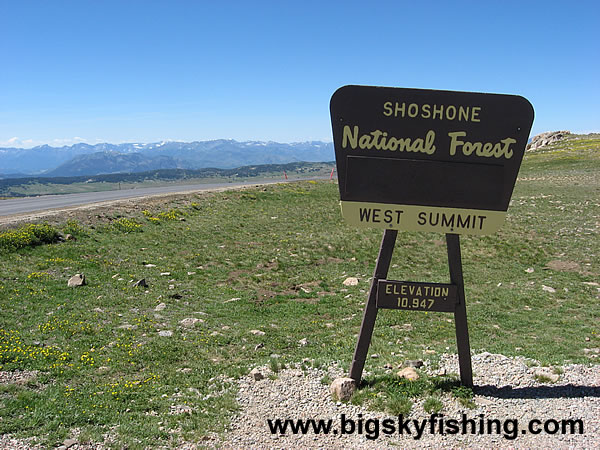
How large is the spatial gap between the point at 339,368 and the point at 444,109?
226 inches

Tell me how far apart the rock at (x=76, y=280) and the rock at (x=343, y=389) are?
11684mm

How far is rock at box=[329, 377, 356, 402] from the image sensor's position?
7.63 metres

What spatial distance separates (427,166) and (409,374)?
13.8ft

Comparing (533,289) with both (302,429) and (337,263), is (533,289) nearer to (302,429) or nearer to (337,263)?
(337,263)

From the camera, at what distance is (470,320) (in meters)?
12.4

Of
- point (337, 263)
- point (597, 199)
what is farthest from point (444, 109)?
point (597, 199)

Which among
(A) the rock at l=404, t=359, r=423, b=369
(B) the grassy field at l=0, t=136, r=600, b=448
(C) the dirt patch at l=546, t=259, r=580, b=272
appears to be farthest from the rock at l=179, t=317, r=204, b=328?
(C) the dirt patch at l=546, t=259, r=580, b=272

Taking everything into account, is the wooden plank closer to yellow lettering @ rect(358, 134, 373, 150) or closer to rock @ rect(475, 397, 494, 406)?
yellow lettering @ rect(358, 134, 373, 150)

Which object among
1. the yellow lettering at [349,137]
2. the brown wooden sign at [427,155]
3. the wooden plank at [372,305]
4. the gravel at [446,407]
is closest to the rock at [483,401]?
the gravel at [446,407]

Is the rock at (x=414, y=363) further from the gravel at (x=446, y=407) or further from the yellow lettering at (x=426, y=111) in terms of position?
the yellow lettering at (x=426, y=111)

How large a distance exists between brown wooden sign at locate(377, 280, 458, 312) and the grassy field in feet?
6.53

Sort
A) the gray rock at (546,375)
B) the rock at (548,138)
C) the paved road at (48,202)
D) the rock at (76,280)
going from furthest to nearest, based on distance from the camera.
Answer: the rock at (548,138) → the paved road at (48,202) → the rock at (76,280) → the gray rock at (546,375)

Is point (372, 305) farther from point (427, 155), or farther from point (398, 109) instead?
point (398, 109)

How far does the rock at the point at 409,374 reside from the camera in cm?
810
